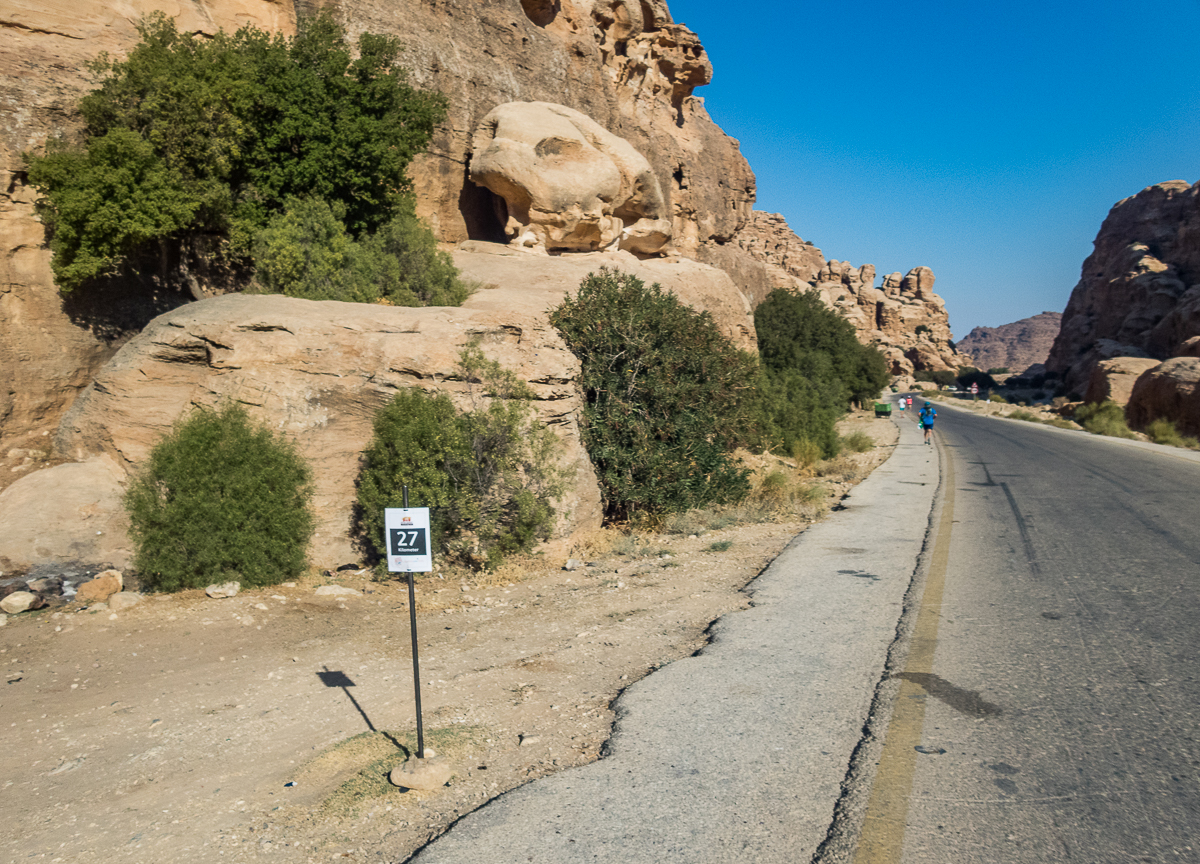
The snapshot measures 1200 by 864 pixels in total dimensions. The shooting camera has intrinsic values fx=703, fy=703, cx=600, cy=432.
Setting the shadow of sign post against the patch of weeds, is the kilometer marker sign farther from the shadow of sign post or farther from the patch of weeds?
the shadow of sign post

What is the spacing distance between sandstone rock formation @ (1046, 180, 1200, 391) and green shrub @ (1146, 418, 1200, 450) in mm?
36591

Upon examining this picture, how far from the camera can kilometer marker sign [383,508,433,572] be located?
14.2 feet

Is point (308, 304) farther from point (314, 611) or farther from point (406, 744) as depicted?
point (406, 744)

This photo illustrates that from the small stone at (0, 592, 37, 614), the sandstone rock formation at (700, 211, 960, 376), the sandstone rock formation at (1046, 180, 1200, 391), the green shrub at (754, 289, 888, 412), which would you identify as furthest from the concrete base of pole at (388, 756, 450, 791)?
the sandstone rock formation at (700, 211, 960, 376)

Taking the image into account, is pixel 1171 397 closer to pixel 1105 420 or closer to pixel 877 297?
pixel 1105 420

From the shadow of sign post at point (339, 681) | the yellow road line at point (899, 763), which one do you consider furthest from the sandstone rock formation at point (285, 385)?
the yellow road line at point (899, 763)

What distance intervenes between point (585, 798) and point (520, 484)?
6.13 meters

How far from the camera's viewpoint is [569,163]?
21.0 meters

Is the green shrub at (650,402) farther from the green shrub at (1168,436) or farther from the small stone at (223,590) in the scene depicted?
the green shrub at (1168,436)

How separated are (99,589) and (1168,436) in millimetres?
30895

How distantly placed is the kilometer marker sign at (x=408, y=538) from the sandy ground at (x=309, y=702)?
3.91 feet

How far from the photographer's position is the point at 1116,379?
34.8 m

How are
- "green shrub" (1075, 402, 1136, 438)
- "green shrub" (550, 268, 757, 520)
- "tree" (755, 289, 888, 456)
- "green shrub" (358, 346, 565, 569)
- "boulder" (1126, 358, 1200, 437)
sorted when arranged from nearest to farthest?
"green shrub" (358, 346, 565, 569)
"green shrub" (550, 268, 757, 520)
"tree" (755, 289, 888, 456)
"boulder" (1126, 358, 1200, 437)
"green shrub" (1075, 402, 1136, 438)

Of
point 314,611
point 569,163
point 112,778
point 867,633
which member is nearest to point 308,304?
point 314,611
